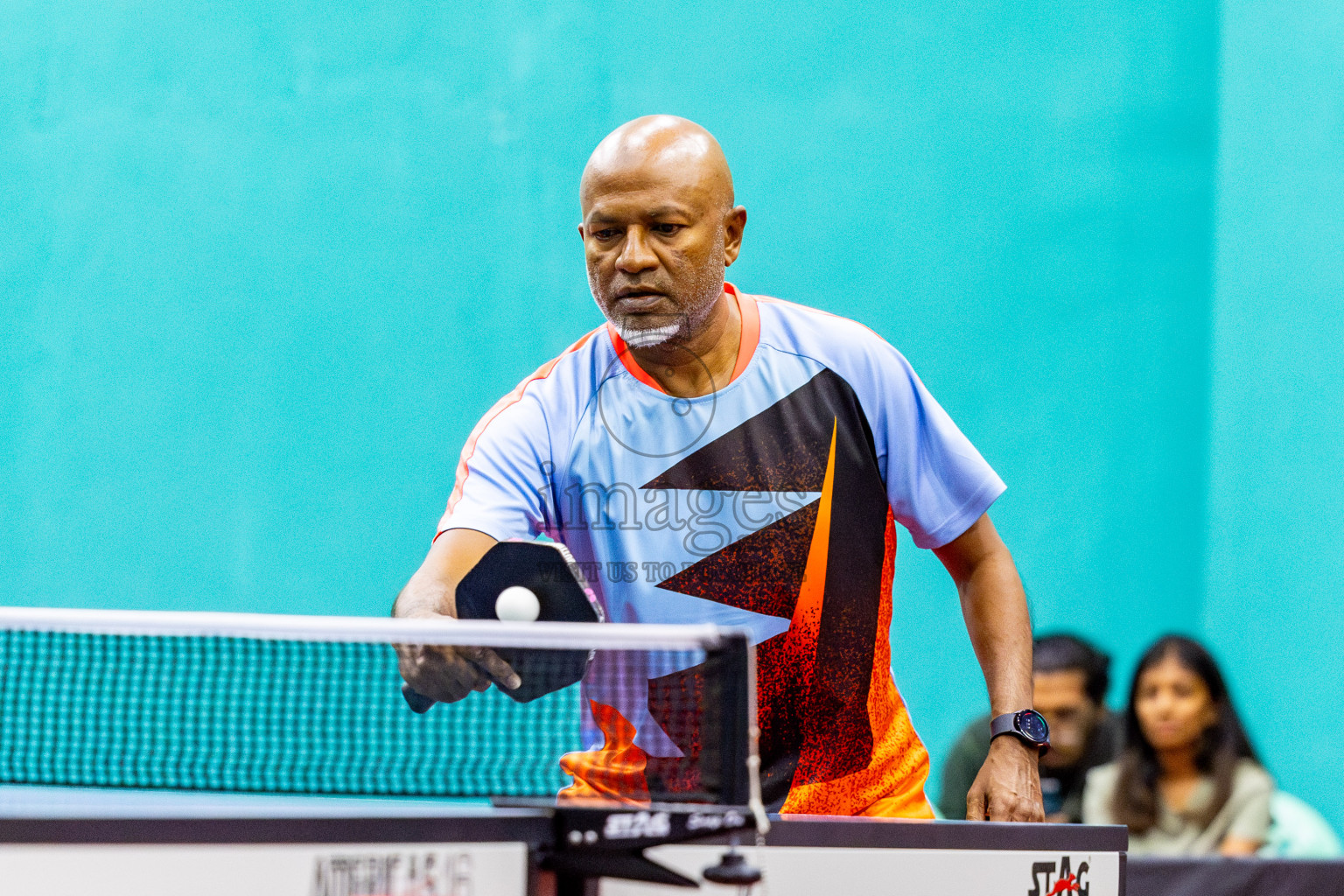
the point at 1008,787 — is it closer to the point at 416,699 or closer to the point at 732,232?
the point at 416,699

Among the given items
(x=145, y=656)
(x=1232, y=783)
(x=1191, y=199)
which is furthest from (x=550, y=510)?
(x=1191, y=199)

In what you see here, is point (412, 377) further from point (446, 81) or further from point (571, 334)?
point (446, 81)

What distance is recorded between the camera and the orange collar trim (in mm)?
2705

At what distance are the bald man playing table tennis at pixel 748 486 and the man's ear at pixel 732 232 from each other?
0.07m

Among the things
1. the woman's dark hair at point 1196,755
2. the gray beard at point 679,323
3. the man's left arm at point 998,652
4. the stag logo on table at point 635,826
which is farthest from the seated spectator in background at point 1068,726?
the stag logo on table at point 635,826

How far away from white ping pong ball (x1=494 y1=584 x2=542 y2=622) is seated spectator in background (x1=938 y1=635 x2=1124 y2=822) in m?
3.46

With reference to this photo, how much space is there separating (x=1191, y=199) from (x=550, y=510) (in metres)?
4.44

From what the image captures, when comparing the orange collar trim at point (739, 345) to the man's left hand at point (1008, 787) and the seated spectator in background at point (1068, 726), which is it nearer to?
the man's left hand at point (1008, 787)

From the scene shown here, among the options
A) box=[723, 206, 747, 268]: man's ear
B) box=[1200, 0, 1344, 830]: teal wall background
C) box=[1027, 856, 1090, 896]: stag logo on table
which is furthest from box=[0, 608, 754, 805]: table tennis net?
box=[1200, 0, 1344, 830]: teal wall background

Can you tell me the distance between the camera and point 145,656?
163 centimetres

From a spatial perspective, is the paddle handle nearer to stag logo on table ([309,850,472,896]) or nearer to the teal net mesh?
the teal net mesh

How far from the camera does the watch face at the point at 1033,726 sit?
7.70 feet

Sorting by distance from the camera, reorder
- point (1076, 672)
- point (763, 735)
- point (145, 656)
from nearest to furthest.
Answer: point (145, 656), point (763, 735), point (1076, 672)

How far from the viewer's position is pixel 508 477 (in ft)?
8.41
